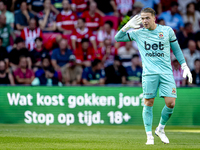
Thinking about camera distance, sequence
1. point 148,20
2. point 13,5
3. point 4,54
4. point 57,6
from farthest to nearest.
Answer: point 57,6 < point 13,5 < point 4,54 < point 148,20

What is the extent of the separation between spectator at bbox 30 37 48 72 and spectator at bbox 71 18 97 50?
1.32 meters

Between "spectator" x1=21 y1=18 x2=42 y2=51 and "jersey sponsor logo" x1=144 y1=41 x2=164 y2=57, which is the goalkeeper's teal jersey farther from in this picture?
"spectator" x1=21 y1=18 x2=42 y2=51

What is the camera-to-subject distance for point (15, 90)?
1309 cm

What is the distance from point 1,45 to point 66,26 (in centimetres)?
293

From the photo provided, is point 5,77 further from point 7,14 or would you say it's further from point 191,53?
point 191,53

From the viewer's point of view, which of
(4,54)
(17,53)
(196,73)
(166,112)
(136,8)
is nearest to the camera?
(166,112)

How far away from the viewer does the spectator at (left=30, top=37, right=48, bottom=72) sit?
15.2 meters

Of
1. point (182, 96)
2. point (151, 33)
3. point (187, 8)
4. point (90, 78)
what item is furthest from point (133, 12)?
point (151, 33)

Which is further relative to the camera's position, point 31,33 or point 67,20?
point 67,20

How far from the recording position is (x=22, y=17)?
16391 mm

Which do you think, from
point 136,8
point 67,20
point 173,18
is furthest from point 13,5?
point 173,18

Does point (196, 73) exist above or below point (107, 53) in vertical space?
below

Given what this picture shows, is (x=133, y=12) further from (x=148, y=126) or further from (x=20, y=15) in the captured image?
(x=148, y=126)

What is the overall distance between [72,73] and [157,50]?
8.11 meters
